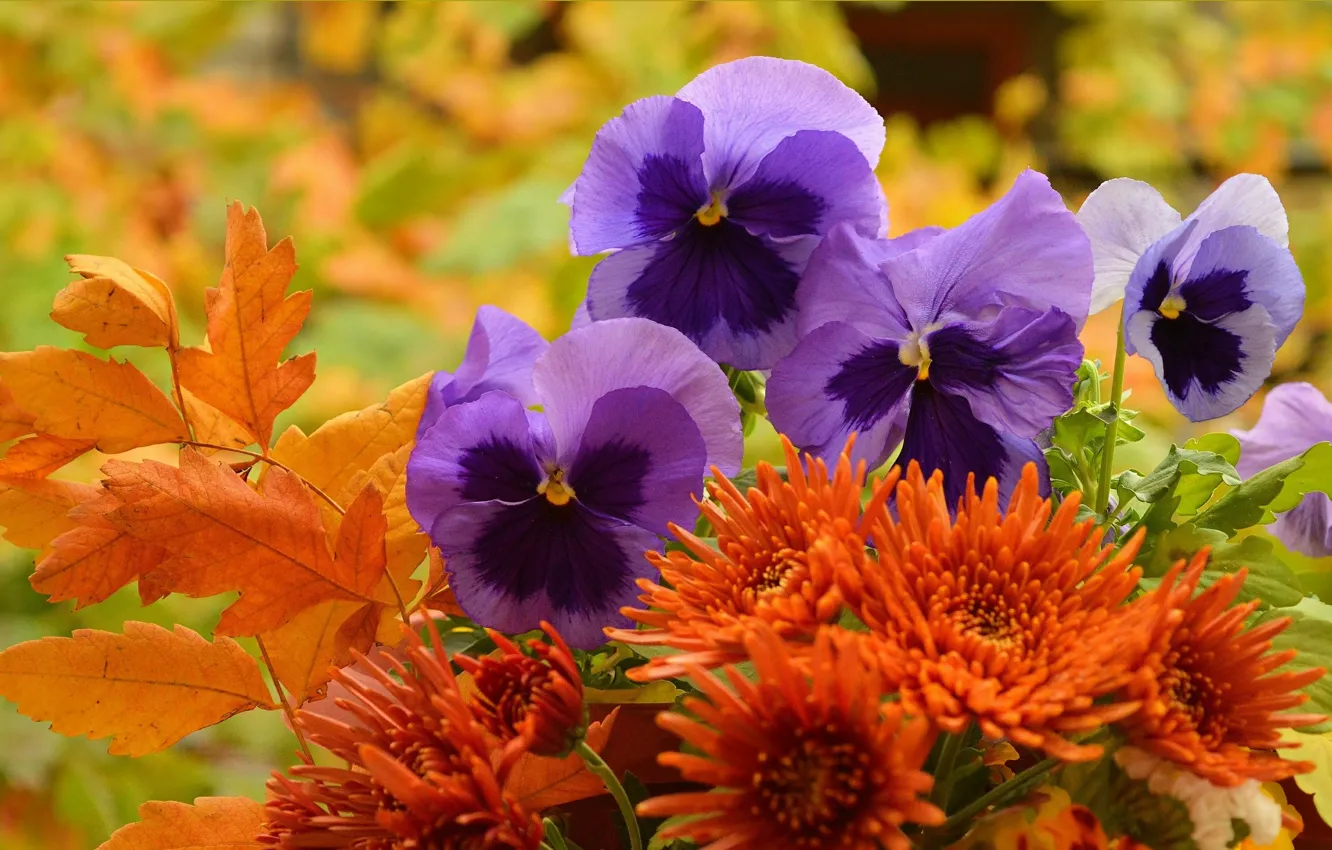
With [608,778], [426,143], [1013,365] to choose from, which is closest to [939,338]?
[1013,365]

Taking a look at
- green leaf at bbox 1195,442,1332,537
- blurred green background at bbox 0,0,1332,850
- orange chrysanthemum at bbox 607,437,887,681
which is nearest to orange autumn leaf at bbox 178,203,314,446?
orange chrysanthemum at bbox 607,437,887,681

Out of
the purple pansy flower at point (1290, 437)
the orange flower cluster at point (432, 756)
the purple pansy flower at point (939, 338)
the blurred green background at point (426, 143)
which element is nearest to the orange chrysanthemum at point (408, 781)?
the orange flower cluster at point (432, 756)

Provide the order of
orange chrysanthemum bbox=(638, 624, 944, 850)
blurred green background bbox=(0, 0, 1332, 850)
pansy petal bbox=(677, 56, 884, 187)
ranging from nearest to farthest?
orange chrysanthemum bbox=(638, 624, 944, 850) → pansy petal bbox=(677, 56, 884, 187) → blurred green background bbox=(0, 0, 1332, 850)

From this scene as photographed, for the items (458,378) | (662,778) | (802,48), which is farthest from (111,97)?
(662,778)

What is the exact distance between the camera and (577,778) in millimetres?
227

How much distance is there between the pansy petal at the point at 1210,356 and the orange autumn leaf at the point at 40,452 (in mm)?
248

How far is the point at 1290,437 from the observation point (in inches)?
13.1

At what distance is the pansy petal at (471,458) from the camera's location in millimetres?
259

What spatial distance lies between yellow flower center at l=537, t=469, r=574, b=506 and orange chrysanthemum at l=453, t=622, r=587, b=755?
55 mm

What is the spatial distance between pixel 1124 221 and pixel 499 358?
0.56ft

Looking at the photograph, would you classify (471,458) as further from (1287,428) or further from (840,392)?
(1287,428)

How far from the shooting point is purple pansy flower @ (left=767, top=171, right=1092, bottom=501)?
26 centimetres

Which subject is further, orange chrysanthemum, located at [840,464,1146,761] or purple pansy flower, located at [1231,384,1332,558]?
purple pansy flower, located at [1231,384,1332,558]

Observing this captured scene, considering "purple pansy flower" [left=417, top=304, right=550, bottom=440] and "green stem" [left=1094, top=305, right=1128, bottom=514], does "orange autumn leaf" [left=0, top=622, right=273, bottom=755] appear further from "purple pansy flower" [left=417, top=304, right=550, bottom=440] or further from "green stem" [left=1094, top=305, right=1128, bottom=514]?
"green stem" [left=1094, top=305, right=1128, bottom=514]
